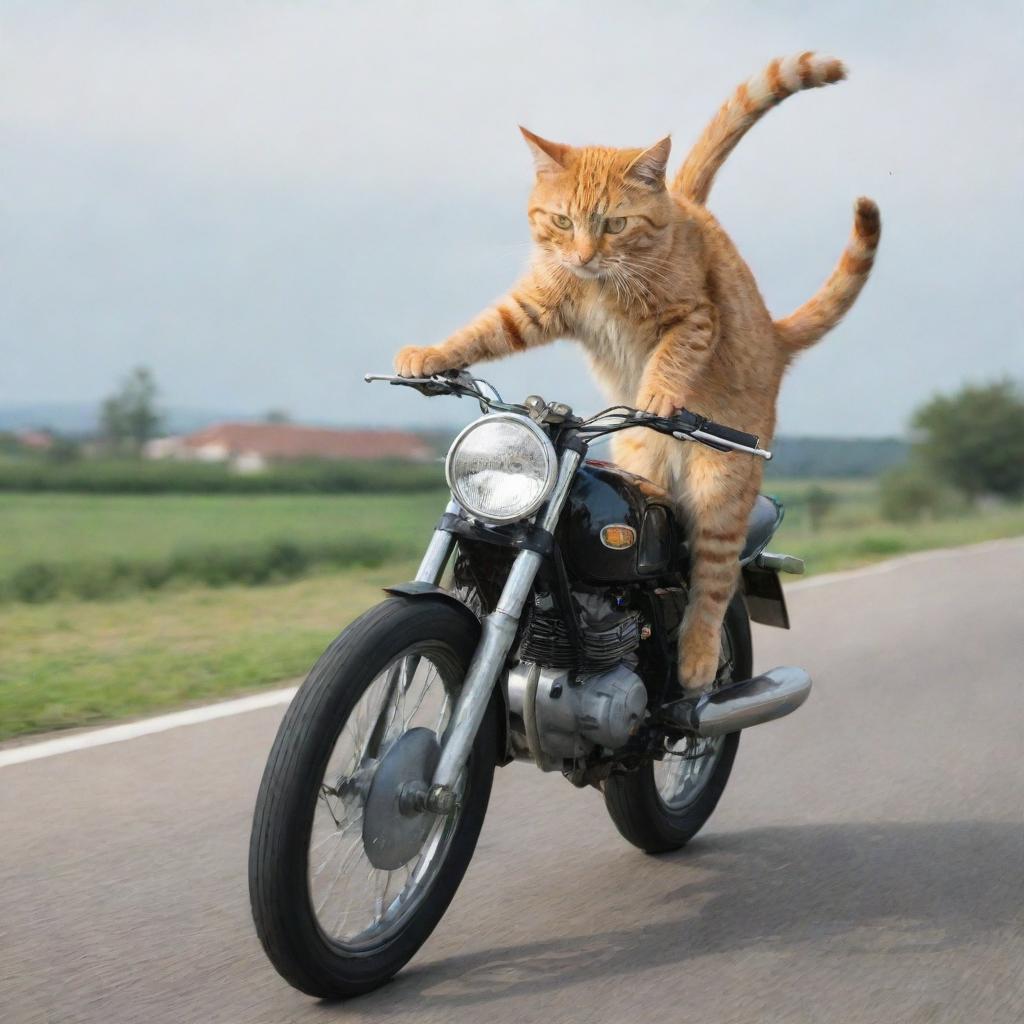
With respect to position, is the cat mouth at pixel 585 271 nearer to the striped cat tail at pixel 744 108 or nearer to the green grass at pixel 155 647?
the striped cat tail at pixel 744 108

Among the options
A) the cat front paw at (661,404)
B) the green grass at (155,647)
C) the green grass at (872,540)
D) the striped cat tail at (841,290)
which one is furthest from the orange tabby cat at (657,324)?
the green grass at (872,540)

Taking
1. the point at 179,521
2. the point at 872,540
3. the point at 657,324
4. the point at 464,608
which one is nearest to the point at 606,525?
the point at 464,608

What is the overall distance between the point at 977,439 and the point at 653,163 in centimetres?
3609

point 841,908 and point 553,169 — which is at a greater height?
point 553,169

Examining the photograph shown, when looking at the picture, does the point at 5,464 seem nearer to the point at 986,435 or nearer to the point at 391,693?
the point at 391,693

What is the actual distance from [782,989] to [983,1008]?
45 centimetres

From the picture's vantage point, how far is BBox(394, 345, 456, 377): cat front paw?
12.5ft

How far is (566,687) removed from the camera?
3.68 m

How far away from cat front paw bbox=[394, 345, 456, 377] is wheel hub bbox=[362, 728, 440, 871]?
0.90 meters

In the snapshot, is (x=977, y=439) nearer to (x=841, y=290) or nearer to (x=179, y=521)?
(x=179, y=521)

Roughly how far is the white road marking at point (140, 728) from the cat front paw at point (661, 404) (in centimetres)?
274

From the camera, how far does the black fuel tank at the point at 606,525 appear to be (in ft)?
12.2

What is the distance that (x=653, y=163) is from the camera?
426 centimetres

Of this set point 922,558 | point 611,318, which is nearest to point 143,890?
point 611,318
